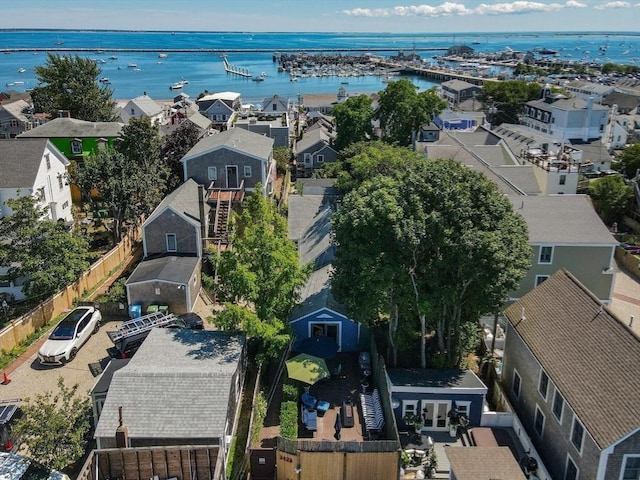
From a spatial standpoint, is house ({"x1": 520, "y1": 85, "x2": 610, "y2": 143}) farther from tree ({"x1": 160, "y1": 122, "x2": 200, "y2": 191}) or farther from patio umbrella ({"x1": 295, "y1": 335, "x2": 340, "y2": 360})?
patio umbrella ({"x1": 295, "y1": 335, "x2": 340, "y2": 360})

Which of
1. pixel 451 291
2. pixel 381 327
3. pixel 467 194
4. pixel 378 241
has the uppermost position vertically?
pixel 467 194

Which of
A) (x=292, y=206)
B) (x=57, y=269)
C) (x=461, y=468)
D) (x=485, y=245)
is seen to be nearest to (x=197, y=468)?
(x=461, y=468)

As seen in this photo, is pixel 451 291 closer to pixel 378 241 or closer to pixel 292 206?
pixel 378 241

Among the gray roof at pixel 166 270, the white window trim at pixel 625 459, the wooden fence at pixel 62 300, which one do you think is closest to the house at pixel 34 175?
the wooden fence at pixel 62 300

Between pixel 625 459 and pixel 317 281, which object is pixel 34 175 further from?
pixel 625 459

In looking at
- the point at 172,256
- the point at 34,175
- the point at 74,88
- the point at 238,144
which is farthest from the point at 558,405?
the point at 74,88

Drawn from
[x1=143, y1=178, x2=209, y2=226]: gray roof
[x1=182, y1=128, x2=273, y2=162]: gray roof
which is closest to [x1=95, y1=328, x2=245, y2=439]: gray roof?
[x1=143, y1=178, x2=209, y2=226]: gray roof
